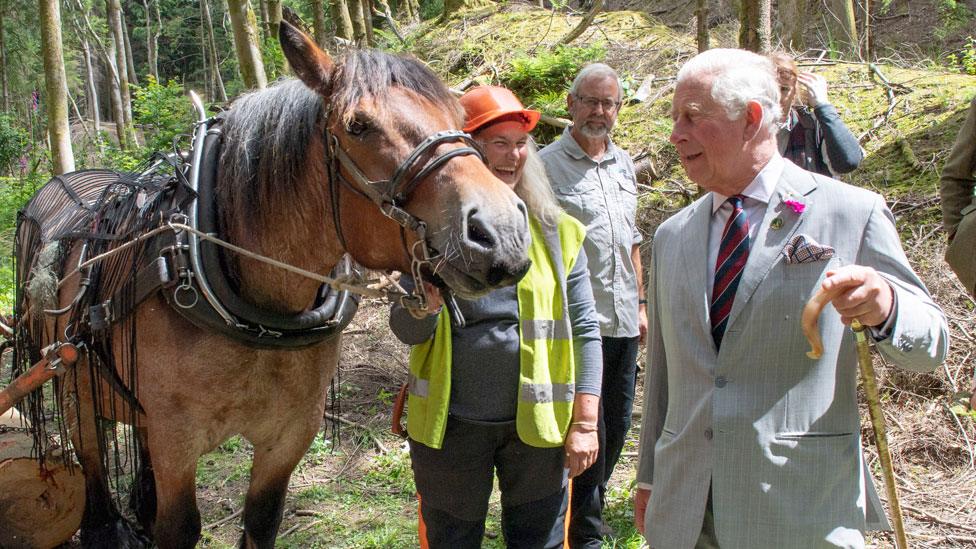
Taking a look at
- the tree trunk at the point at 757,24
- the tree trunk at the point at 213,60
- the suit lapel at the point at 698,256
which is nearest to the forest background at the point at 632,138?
the tree trunk at the point at 757,24

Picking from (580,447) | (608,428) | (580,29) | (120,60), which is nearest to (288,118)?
(580,447)

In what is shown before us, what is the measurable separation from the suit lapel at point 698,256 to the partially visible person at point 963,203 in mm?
1116

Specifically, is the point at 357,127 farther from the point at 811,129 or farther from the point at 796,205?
the point at 811,129

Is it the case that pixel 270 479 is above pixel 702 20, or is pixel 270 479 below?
below

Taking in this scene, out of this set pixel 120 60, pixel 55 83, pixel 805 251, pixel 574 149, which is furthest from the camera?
pixel 120 60

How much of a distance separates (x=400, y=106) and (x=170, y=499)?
1738 mm

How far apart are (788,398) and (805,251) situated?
1.16 feet

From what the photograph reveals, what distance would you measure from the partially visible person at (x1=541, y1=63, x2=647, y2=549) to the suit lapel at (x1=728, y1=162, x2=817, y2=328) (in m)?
1.73

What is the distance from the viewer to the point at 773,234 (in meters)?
1.76

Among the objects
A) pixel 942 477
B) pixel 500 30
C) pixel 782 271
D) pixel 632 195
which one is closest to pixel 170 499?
pixel 782 271

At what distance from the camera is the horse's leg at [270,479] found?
287 centimetres

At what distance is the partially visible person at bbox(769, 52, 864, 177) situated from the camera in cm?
330

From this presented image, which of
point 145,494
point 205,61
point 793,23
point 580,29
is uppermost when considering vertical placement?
point 205,61

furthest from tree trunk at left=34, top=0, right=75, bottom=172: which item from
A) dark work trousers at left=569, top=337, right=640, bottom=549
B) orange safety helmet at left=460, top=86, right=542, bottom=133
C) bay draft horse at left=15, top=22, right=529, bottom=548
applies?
orange safety helmet at left=460, top=86, right=542, bottom=133
